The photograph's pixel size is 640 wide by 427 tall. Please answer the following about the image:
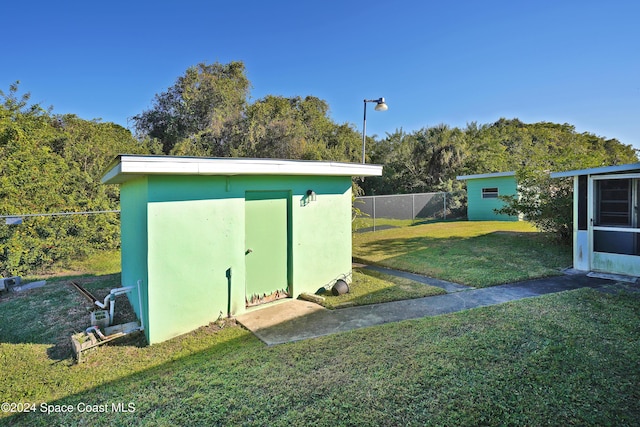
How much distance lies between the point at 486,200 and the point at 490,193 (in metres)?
0.41

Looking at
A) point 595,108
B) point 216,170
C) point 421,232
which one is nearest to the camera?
point 216,170

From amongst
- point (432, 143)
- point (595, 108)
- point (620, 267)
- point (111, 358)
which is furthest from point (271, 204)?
point (432, 143)

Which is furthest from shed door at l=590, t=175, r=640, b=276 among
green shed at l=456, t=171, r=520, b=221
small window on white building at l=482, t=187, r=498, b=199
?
small window on white building at l=482, t=187, r=498, b=199

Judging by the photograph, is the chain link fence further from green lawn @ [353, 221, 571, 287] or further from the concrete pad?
the concrete pad

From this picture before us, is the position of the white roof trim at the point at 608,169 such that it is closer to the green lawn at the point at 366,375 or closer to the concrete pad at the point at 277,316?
the green lawn at the point at 366,375

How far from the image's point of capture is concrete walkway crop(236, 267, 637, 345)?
172 inches

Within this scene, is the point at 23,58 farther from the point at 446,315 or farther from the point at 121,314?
the point at 446,315

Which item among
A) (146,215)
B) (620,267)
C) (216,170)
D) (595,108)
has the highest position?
(595,108)

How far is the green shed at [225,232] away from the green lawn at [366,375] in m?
0.52

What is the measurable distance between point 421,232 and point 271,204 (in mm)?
9615

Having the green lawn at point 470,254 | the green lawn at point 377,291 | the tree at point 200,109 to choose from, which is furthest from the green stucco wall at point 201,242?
the tree at point 200,109

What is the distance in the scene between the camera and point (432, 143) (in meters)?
22.7

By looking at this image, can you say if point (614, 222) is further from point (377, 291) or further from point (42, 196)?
point (42, 196)

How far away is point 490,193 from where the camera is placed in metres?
17.1
